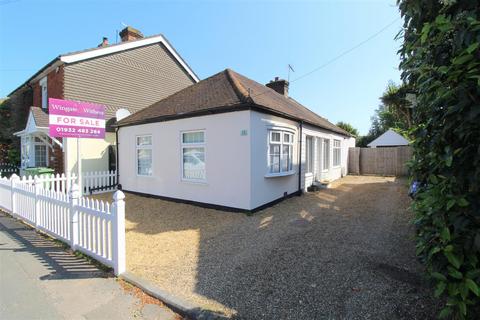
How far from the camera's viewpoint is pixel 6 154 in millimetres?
17656

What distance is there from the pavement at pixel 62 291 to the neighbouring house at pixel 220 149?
454 cm

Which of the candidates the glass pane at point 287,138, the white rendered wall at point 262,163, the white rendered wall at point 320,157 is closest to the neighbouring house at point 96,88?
the white rendered wall at point 262,163

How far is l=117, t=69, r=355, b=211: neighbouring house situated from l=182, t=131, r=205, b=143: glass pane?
4cm

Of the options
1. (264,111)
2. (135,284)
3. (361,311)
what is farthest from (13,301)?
(264,111)

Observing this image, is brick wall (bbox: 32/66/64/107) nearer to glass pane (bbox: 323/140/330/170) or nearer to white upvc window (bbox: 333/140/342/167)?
glass pane (bbox: 323/140/330/170)

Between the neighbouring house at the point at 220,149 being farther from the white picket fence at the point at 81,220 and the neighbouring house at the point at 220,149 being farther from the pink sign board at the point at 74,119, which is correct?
the white picket fence at the point at 81,220

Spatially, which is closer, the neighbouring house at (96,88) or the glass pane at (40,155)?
the neighbouring house at (96,88)

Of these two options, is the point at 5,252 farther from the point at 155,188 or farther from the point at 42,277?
the point at 155,188

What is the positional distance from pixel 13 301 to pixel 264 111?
7.06 meters

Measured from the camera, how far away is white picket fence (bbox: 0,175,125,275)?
4.12 m

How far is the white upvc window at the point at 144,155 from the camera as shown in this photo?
35.5 ft

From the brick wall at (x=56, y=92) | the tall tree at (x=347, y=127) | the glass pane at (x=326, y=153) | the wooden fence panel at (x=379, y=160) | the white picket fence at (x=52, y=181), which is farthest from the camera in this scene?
the tall tree at (x=347, y=127)

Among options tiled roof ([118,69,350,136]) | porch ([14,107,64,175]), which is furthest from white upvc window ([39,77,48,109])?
tiled roof ([118,69,350,136])

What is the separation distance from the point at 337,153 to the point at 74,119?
15259mm
